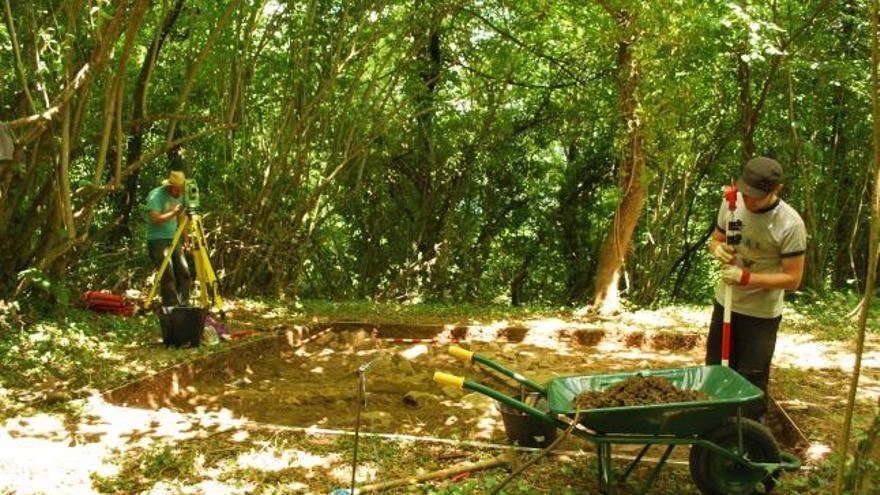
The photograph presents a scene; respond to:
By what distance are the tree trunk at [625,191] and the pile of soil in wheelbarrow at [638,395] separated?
5.98 m

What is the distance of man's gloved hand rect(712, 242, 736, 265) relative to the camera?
12.6 ft

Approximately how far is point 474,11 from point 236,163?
413 cm

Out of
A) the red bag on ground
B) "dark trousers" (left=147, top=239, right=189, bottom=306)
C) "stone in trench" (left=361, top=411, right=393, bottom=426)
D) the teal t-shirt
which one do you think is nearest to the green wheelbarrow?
"stone in trench" (left=361, top=411, right=393, bottom=426)

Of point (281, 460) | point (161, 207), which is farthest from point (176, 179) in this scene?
point (281, 460)

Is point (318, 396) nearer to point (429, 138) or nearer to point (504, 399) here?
point (504, 399)

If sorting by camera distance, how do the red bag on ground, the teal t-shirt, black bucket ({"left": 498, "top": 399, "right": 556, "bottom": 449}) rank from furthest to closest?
1. the red bag on ground
2. the teal t-shirt
3. black bucket ({"left": 498, "top": 399, "right": 556, "bottom": 449})

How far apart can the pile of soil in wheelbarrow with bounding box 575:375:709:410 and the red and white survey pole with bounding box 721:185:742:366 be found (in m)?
0.43

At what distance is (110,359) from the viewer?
5.75 meters

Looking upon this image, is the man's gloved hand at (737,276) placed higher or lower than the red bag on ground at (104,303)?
higher

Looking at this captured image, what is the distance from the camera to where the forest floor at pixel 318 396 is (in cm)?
367

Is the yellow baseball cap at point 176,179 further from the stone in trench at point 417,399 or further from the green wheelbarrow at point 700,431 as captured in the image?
the green wheelbarrow at point 700,431

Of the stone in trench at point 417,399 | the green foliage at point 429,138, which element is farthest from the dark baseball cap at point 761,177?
the green foliage at point 429,138

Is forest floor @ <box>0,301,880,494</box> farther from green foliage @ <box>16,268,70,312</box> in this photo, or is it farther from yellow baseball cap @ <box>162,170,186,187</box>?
yellow baseball cap @ <box>162,170,186,187</box>

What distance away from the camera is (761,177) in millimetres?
3707
